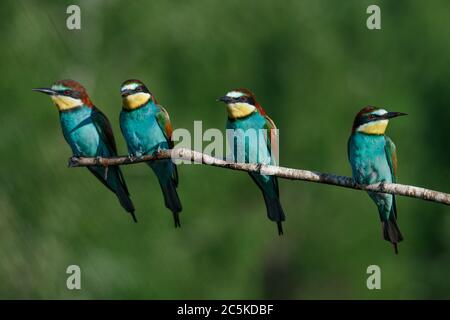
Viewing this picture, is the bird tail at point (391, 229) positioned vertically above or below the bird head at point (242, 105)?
below

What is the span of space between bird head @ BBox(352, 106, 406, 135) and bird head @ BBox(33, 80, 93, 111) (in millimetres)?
1347

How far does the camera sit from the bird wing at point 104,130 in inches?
211

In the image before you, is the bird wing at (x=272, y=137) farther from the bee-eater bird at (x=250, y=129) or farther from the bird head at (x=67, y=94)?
the bird head at (x=67, y=94)

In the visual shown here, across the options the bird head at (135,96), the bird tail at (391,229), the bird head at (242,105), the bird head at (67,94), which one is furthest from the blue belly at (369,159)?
the bird head at (67,94)

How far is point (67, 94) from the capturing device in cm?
530

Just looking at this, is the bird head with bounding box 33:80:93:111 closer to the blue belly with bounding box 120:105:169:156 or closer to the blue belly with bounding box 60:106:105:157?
the blue belly with bounding box 60:106:105:157

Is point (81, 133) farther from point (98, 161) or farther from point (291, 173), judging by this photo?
point (291, 173)

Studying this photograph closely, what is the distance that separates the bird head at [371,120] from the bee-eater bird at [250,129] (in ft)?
1.52

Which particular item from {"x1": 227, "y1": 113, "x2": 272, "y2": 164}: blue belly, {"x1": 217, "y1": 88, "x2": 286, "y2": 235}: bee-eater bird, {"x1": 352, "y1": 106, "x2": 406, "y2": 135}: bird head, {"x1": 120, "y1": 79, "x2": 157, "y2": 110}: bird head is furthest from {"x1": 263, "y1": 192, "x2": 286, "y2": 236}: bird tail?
{"x1": 120, "y1": 79, "x2": 157, "y2": 110}: bird head

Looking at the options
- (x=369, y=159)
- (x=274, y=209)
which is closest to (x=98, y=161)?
(x=274, y=209)

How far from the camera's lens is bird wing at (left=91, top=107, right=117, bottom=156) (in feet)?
17.6

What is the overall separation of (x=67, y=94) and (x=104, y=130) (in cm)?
26
